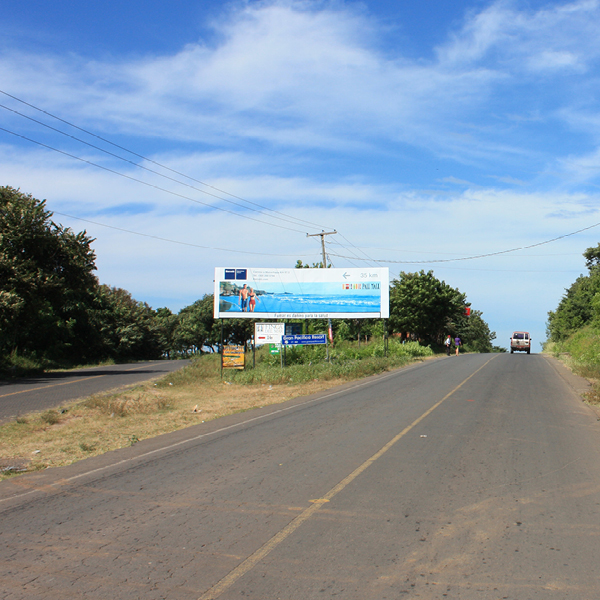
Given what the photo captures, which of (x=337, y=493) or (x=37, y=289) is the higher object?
(x=37, y=289)

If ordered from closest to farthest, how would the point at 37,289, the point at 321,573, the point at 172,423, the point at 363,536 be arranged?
the point at 321,573, the point at 363,536, the point at 172,423, the point at 37,289

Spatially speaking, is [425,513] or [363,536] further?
[425,513]

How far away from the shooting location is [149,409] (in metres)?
15.1

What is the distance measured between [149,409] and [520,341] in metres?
44.7

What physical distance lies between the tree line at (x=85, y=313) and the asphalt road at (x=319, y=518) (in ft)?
64.2

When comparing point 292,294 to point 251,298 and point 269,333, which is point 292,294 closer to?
point 251,298

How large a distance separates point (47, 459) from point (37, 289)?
65.2ft

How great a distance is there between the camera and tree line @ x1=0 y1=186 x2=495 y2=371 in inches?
1043

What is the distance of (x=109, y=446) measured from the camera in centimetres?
→ 1023

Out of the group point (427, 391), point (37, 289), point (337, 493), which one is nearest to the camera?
point (337, 493)

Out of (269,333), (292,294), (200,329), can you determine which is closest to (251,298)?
(292,294)

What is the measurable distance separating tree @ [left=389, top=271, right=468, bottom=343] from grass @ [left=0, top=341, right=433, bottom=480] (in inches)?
906

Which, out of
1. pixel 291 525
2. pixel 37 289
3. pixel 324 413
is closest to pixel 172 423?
pixel 324 413

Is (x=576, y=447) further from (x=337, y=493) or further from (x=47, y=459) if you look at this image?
(x=47, y=459)
